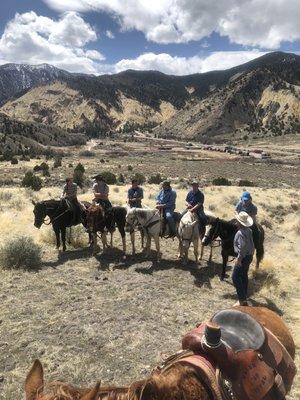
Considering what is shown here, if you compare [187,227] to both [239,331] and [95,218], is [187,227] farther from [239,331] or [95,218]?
[239,331]

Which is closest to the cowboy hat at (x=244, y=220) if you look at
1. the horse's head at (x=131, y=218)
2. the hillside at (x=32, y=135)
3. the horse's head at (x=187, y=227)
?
the horse's head at (x=187, y=227)

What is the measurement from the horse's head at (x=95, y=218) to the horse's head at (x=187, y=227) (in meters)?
2.47

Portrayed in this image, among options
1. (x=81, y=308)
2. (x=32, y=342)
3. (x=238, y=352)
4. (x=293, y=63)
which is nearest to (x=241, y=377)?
(x=238, y=352)

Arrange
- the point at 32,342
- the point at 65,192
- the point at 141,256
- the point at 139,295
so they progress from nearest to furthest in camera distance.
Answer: the point at 32,342 → the point at 139,295 → the point at 141,256 → the point at 65,192

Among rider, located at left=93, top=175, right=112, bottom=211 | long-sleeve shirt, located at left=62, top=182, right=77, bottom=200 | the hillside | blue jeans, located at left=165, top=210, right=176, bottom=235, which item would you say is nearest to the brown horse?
blue jeans, located at left=165, top=210, right=176, bottom=235

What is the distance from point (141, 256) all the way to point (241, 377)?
933 centimetres

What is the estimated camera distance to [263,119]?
150 m

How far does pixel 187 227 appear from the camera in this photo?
39.5 ft

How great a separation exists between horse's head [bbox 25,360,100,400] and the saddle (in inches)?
54.1

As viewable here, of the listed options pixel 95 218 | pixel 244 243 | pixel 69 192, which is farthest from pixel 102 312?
pixel 69 192

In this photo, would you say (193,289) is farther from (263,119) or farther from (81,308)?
(263,119)

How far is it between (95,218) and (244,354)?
9.35 m

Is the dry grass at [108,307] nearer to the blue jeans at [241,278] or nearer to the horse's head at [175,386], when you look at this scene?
the blue jeans at [241,278]

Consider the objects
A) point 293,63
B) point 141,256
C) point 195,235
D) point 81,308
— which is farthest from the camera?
point 293,63
